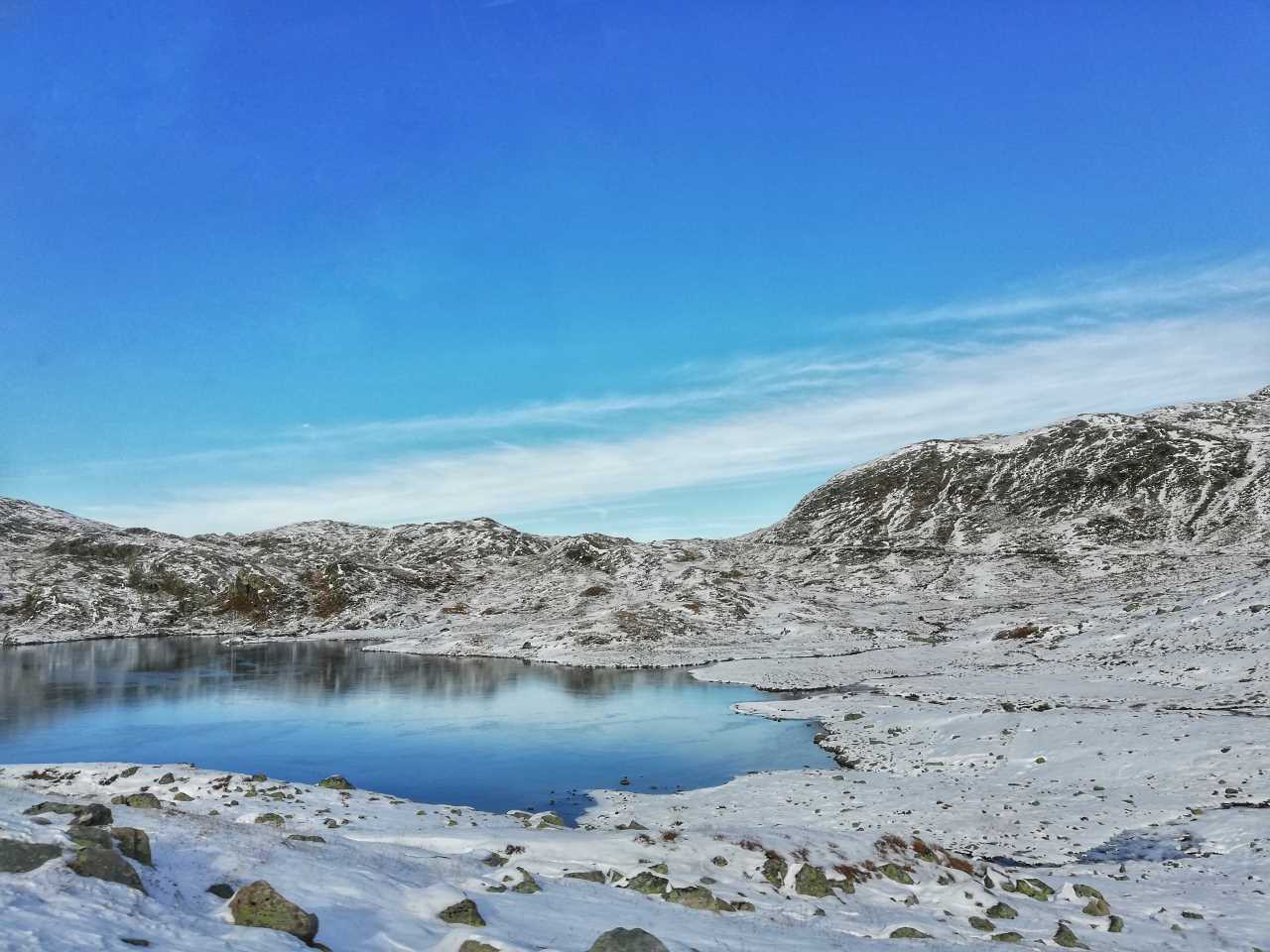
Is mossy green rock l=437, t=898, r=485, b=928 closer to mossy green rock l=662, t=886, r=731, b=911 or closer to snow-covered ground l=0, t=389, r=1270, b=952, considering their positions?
snow-covered ground l=0, t=389, r=1270, b=952

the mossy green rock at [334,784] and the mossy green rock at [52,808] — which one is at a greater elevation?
the mossy green rock at [52,808]

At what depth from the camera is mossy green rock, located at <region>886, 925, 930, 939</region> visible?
17812 mm

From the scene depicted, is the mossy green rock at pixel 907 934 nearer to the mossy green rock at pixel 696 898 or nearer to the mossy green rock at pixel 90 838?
the mossy green rock at pixel 696 898

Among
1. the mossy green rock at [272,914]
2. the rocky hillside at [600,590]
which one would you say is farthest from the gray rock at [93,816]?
the rocky hillside at [600,590]

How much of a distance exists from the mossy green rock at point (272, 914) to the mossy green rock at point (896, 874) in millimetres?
15945

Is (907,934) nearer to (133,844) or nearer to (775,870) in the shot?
(775,870)

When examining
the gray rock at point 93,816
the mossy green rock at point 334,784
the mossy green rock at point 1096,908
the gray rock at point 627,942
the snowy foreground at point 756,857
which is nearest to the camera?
the gray rock at point 627,942

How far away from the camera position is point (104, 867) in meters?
13.5

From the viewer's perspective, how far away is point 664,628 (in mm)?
→ 119312

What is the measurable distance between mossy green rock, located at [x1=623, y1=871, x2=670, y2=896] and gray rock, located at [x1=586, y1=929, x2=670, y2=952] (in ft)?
20.2

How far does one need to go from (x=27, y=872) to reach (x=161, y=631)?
16529 centimetres

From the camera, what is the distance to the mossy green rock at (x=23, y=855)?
12.9 m

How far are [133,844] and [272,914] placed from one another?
4097 mm

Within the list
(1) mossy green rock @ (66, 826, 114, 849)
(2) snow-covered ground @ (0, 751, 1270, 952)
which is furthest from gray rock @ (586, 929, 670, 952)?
(1) mossy green rock @ (66, 826, 114, 849)
